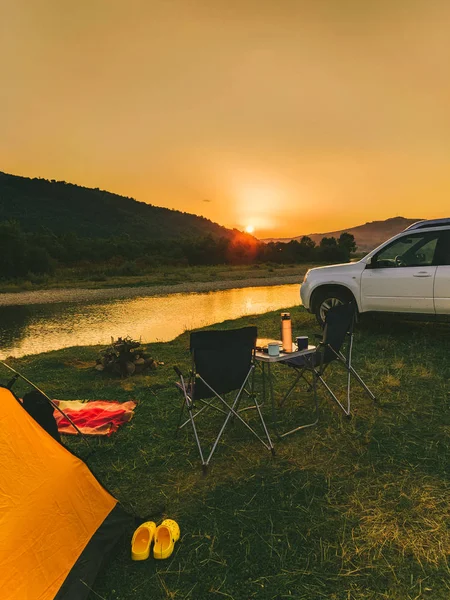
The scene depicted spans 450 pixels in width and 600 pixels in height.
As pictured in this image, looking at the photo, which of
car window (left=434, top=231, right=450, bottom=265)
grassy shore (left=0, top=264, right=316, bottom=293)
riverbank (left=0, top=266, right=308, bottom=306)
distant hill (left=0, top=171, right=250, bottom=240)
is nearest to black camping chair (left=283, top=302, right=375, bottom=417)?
car window (left=434, top=231, right=450, bottom=265)

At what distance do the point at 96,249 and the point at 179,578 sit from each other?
62381 millimetres

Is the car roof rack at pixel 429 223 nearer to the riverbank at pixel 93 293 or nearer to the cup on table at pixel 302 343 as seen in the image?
the cup on table at pixel 302 343

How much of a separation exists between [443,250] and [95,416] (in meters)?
6.88

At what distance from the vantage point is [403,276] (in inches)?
339

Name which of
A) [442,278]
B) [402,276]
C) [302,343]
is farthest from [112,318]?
[302,343]

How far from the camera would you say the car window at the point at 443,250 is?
817cm

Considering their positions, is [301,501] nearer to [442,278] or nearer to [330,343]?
[330,343]

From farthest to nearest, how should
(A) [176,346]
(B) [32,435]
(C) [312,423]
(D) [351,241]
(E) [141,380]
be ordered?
(D) [351,241], (A) [176,346], (E) [141,380], (C) [312,423], (B) [32,435]

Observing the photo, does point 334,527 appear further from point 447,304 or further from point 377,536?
point 447,304

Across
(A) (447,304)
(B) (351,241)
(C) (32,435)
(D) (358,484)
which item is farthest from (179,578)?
(B) (351,241)

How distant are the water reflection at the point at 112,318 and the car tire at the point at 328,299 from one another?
15.5 feet

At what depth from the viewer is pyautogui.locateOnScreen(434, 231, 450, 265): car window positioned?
322 inches

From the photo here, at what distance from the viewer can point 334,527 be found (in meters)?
3.23

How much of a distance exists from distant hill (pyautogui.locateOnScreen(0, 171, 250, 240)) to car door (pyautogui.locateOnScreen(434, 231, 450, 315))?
6688cm
